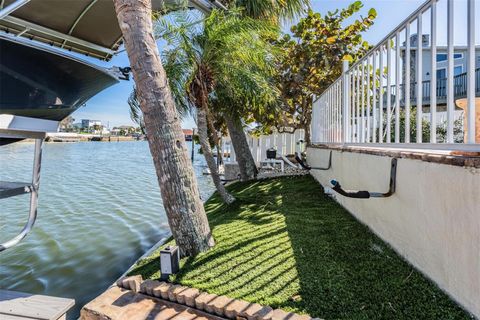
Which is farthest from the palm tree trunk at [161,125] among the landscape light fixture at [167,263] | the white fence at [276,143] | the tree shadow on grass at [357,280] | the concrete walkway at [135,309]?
the white fence at [276,143]

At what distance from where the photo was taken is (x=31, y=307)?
148 centimetres

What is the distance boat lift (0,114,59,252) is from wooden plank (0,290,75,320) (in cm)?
42

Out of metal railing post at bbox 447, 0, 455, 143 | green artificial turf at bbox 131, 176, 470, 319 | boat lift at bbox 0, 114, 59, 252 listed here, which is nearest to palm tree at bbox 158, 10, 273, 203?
green artificial turf at bbox 131, 176, 470, 319

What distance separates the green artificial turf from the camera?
1880mm

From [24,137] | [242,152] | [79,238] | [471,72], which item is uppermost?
[471,72]

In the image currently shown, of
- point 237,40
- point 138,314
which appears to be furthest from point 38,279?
point 237,40

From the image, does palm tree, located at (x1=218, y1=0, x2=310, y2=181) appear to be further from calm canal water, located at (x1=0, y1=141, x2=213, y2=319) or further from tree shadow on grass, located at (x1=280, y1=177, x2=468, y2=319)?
tree shadow on grass, located at (x1=280, y1=177, x2=468, y2=319)

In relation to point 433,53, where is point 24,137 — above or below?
below

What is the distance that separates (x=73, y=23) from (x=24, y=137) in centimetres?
324

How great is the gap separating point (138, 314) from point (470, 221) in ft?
7.36

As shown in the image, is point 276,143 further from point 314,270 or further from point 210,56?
point 314,270

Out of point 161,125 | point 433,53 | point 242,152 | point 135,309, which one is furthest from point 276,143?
point 433,53

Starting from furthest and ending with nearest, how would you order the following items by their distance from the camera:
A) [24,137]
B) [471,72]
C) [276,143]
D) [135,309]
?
[276,143], [135,309], [24,137], [471,72]

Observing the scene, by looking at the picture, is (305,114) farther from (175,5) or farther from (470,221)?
(470,221)
